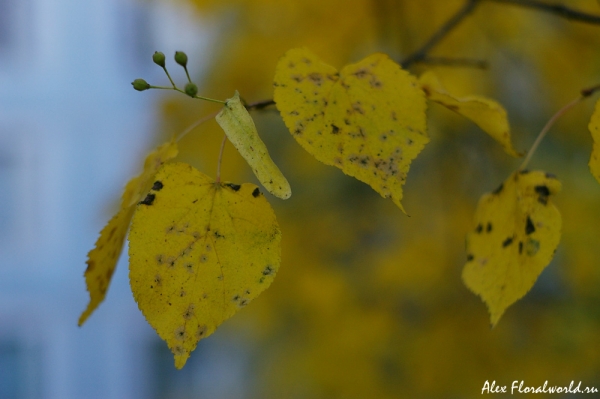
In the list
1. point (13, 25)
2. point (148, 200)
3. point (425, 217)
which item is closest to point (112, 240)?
point (148, 200)

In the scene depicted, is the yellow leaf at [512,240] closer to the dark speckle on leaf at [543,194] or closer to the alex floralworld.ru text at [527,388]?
the dark speckle on leaf at [543,194]

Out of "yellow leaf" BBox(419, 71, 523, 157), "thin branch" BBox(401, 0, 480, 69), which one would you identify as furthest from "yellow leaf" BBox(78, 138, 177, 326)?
"thin branch" BBox(401, 0, 480, 69)

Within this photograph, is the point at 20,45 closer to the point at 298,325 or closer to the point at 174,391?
the point at 174,391

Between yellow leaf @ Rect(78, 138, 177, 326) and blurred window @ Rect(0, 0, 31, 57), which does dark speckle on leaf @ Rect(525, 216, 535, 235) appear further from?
blurred window @ Rect(0, 0, 31, 57)

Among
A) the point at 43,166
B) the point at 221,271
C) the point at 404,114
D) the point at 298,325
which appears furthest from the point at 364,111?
the point at 43,166

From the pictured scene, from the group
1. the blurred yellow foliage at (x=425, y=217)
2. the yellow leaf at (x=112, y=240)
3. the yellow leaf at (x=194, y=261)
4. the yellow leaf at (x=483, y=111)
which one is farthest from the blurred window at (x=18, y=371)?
the yellow leaf at (x=483, y=111)
